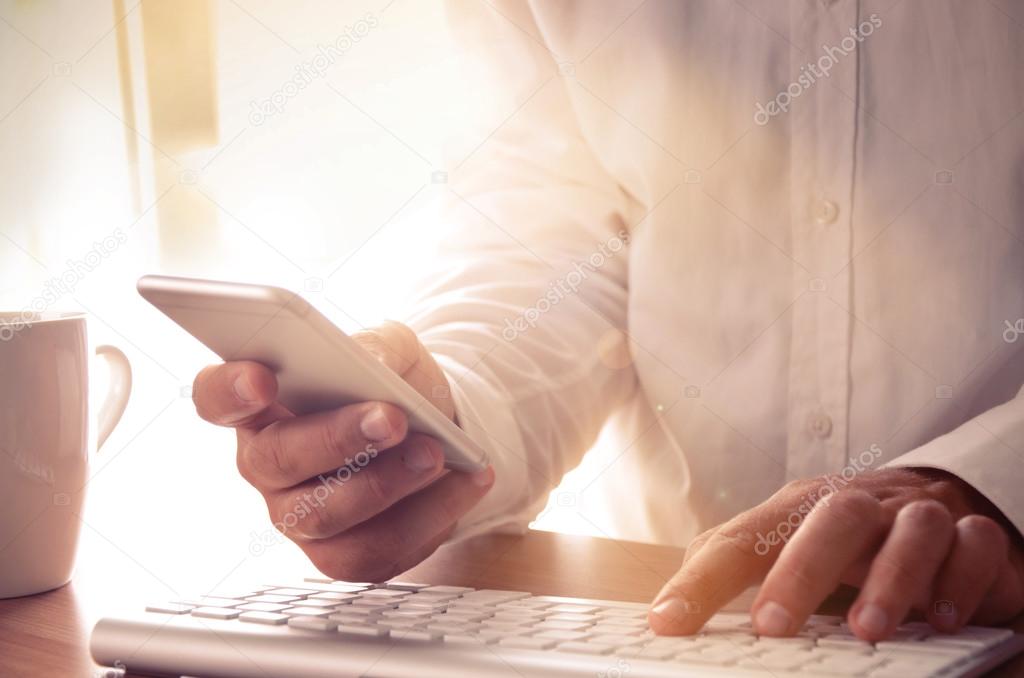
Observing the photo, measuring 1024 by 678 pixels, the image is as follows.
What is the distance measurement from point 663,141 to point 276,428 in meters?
0.61

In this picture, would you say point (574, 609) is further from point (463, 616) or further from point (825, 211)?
point (825, 211)

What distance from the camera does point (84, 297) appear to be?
107 inches

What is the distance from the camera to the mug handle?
791 millimetres

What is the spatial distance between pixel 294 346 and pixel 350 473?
0.15 m

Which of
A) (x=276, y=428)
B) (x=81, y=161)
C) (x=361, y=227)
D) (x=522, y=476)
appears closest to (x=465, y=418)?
(x=522, y=476)

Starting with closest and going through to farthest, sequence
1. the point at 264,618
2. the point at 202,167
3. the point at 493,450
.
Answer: the point at 264,618 → the point at 493,450 → the point at 202,167

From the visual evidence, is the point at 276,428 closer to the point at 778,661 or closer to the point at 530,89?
the point at 778,661

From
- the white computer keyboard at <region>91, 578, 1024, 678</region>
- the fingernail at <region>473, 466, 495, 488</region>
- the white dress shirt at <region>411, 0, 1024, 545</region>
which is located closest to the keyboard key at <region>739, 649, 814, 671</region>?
the white computer keyboard at <region>91, 578, 1024, 678</region>

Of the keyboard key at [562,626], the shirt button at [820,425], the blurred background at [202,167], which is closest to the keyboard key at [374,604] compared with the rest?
the keyboard key at [562,626]

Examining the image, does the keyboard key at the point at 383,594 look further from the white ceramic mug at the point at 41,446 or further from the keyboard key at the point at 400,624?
the white ceramic mug at the point at 41,446

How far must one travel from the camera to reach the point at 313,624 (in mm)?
530

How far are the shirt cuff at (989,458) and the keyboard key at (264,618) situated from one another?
463 mm

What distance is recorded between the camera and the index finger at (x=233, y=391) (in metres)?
0.65

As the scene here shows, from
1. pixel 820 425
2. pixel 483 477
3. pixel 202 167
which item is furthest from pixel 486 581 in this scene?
pixel 202 167
